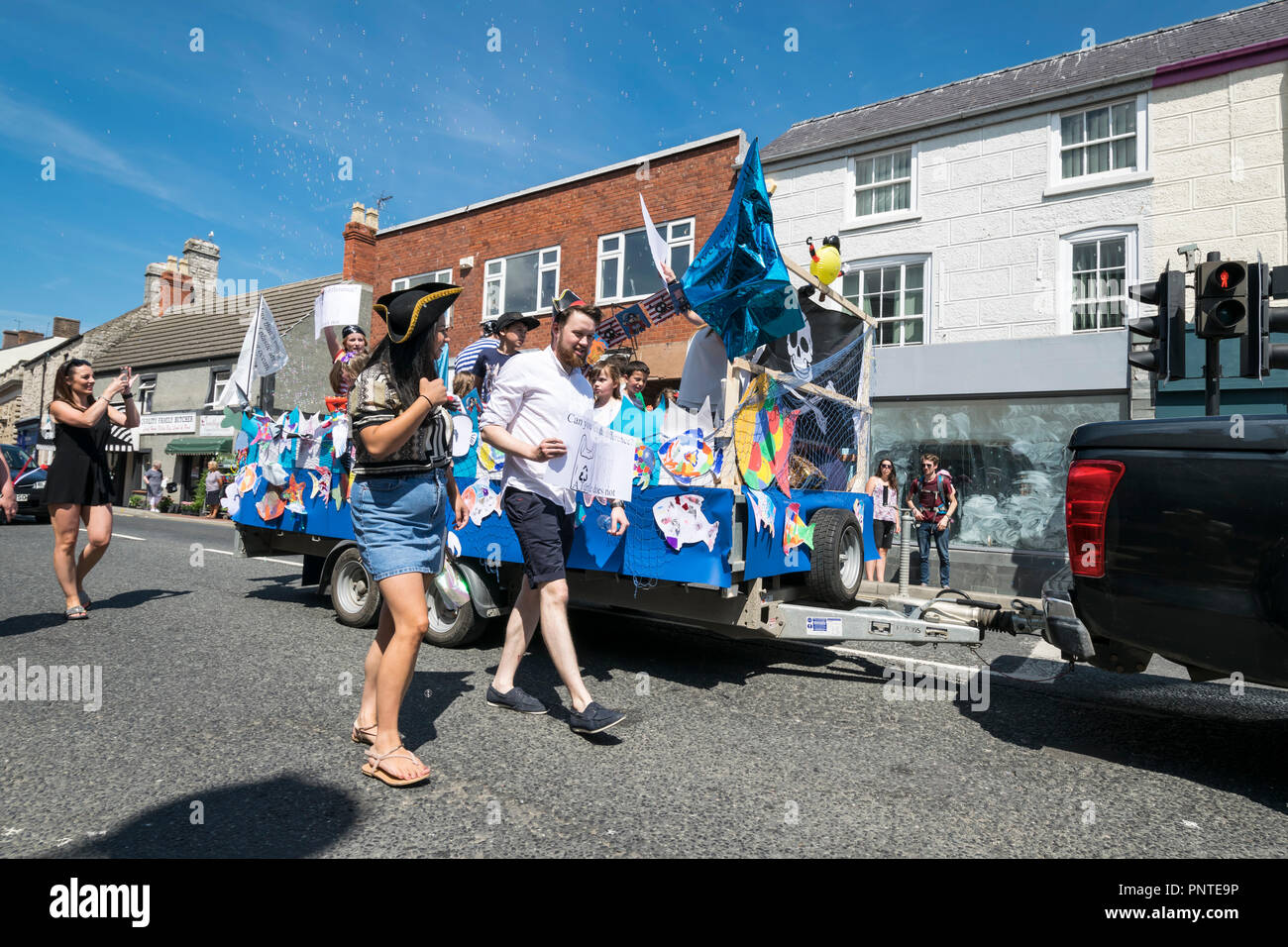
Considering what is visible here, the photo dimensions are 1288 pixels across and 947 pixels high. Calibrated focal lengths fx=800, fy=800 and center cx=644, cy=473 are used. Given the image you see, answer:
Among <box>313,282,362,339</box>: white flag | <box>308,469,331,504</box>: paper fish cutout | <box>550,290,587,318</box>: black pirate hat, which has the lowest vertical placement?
<box>308,469,331,504</box>: paper fish cutout

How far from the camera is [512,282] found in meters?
19.9

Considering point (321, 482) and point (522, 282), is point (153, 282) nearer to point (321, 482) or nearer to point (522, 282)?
point (522, 282)

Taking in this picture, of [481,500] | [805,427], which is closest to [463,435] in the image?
[481,500]

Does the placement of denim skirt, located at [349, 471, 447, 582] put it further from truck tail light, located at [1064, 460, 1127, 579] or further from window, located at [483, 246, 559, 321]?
window, located at [483, 246, 559, 321]

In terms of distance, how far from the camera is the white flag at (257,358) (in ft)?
23.5

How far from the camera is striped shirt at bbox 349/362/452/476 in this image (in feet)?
9.93

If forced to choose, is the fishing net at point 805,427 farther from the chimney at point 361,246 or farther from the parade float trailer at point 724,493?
the chimney at point 361,246

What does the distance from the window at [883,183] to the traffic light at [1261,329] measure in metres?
9.13

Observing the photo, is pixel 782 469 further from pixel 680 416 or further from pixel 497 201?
pixel 497 201

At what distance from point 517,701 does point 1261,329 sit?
21.8 feet

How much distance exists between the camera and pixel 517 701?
154 inches

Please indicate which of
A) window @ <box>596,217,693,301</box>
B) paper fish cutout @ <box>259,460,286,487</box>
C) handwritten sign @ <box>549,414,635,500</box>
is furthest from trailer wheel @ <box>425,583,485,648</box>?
window @ <box>596,217,693,301</box>

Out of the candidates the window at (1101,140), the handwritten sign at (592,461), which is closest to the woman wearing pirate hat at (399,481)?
the handwritten sign at (592,461)

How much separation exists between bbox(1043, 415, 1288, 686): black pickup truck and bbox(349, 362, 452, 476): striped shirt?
105 inches
